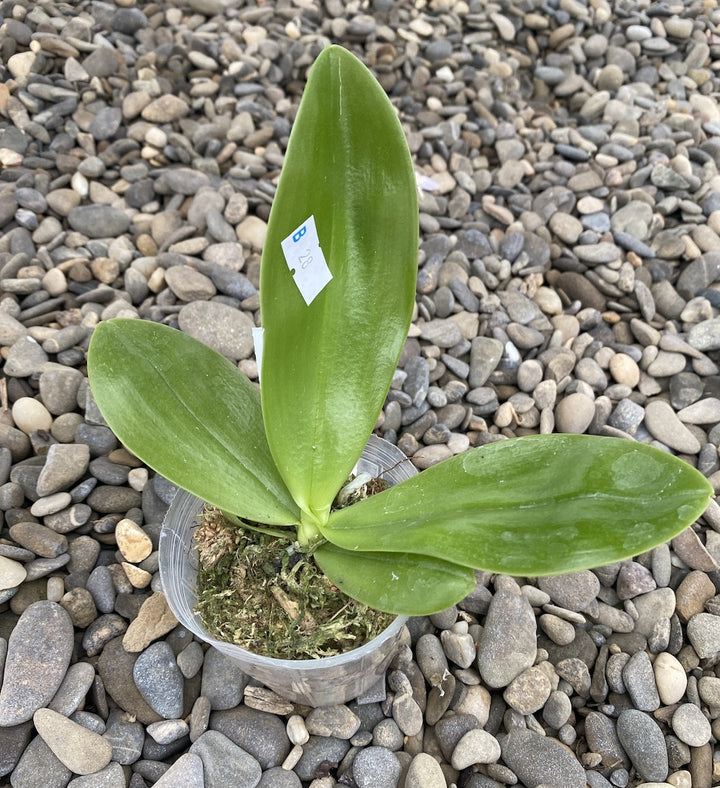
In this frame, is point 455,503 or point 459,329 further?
point 459,329

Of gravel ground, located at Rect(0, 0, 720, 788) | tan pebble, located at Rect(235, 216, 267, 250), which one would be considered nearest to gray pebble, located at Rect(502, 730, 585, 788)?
gravel ground, located at Rect(0, 0, 720, 788)

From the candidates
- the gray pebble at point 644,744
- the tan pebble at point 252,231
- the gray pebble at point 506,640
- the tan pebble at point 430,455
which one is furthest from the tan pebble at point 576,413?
the tan pebble at point 252,231

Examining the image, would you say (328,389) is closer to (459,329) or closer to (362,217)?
(362,217)

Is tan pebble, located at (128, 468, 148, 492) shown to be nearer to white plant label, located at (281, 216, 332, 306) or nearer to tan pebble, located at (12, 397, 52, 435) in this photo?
tan pebble, located at (12, 397, 52, 435)

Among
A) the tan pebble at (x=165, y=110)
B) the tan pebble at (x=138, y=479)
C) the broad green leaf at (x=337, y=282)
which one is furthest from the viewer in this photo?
the tan pebble at (x=165, y=110)

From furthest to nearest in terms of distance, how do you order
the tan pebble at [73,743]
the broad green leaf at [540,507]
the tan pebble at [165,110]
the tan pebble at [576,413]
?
the tan pebble at [165,110] → the tan pebble at [576,413] → the tan pebble at [73,743] → the broad green leaf at [540,507]

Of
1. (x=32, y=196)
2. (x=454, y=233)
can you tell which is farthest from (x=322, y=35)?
(x=32, y=196)

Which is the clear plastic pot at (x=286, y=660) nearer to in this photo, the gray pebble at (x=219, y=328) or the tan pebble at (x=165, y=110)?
the gray pebble at (x=219, y=328)
